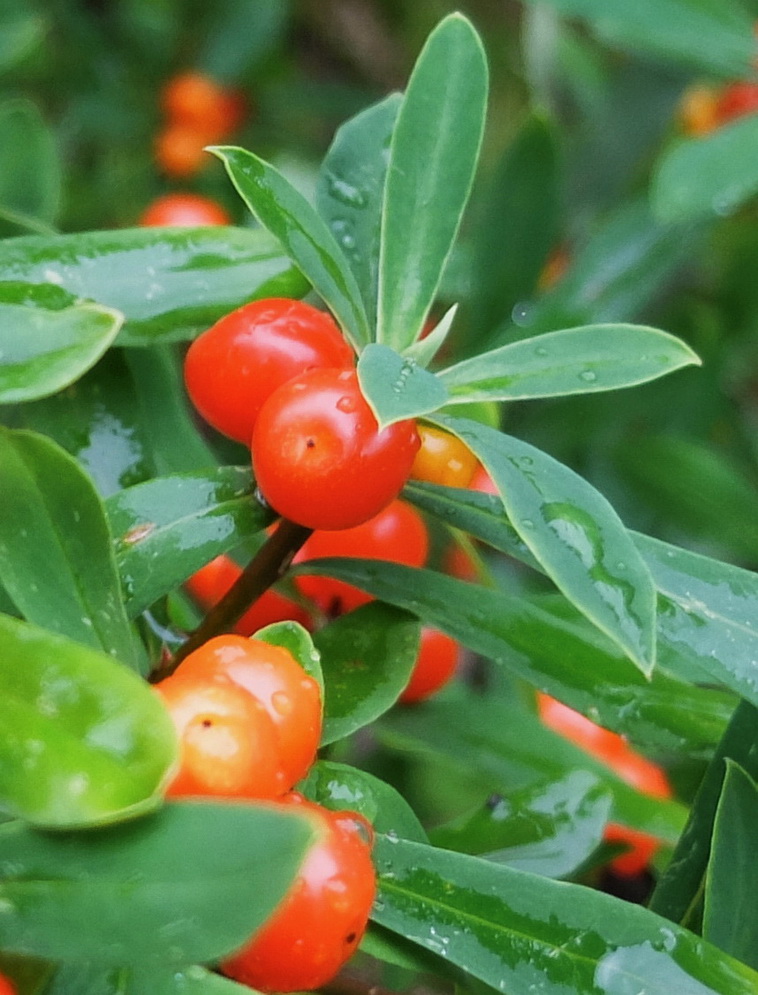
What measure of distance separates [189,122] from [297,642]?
51.8 inches

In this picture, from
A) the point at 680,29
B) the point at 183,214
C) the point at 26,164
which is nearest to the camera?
the point at 26,164

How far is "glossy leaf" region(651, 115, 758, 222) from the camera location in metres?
1.20

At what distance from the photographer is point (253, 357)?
1.80 feet

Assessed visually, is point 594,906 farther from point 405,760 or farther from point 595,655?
point 405,760

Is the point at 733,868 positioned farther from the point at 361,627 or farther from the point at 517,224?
the point at 517,224

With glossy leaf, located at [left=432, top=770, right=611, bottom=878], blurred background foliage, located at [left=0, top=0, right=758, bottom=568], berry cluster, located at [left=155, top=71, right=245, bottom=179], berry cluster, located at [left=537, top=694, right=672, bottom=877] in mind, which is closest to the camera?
glossy leaf, located at [left=432, top=770, right=611, bottom=878]

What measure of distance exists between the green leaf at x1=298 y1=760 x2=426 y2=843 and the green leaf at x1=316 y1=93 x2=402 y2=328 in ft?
0.95

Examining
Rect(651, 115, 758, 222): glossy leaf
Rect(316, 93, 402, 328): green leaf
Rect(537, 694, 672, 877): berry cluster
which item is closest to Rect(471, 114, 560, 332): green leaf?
Rect(651, 115, 758, 222): glossy leaf

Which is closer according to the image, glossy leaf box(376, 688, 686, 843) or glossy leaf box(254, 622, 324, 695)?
glossy leaf box(254, 622, 324, 695)

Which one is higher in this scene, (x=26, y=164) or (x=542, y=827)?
(x=26, y=164)

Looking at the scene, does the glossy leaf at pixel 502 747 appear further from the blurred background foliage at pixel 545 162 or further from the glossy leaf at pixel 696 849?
the blurred background foliage at pixel 545 162

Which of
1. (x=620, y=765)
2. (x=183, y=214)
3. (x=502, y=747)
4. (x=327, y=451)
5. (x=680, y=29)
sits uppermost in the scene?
(x=680, y=29)

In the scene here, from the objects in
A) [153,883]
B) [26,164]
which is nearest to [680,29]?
[26,164]

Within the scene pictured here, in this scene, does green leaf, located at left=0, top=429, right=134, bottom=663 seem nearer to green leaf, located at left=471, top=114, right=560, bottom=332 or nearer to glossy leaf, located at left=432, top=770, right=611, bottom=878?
glossy leaf, located at left=432, top=770, right=611, bottom=878
